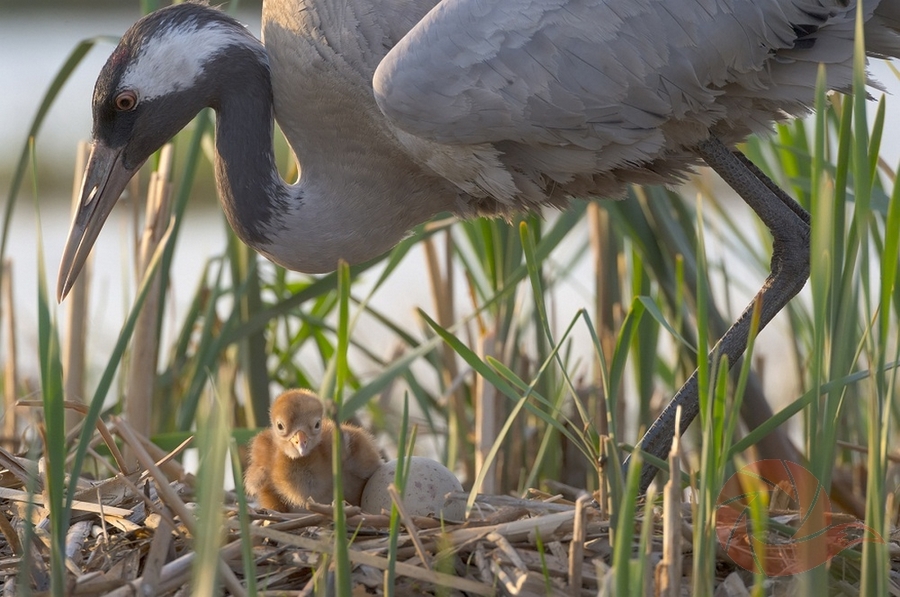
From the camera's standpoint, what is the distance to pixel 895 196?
1.47 meters

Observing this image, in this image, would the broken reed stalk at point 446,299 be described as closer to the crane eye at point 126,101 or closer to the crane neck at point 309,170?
the crane neck at point 309,170

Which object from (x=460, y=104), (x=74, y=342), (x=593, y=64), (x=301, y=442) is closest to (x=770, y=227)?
(x=593, y=64)

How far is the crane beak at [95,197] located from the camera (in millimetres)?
2461

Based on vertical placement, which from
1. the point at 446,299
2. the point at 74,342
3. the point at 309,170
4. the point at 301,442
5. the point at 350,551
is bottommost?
the point at 350,551

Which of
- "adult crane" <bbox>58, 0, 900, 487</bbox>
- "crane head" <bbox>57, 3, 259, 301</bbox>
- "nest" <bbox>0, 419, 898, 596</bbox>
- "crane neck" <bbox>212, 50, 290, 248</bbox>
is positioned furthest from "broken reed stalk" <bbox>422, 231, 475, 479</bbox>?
"nest" <bbox>0, 419, 898, 596</bbox>

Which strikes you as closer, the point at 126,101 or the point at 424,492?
the point at 424,492

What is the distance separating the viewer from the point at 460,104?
2230mm

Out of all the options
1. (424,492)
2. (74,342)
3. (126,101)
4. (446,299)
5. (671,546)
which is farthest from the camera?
(446,299)

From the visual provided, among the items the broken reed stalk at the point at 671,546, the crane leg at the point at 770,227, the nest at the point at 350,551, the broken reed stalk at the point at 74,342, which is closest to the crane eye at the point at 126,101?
the broken reed stalk at the point at 74,342

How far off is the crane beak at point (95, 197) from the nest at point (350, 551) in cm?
61

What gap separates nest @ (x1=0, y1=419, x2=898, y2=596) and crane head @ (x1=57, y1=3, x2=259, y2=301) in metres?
0.69

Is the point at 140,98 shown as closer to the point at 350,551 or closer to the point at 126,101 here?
the point at 126,101

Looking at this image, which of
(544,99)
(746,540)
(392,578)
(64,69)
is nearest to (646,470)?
(746,540)

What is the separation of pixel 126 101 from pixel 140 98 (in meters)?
0.03
